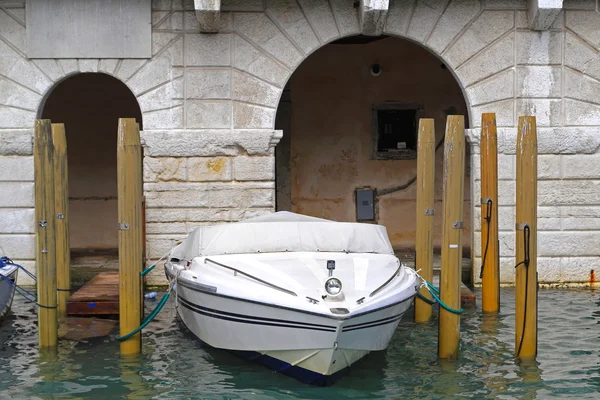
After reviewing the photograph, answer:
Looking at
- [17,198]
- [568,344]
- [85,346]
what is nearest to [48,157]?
[85,346]

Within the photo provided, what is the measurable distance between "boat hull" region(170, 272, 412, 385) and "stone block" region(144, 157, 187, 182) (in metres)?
3.86

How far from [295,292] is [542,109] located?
589 cm

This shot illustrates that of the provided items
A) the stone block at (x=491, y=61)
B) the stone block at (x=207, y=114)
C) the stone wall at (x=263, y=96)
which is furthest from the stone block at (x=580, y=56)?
the stone block at (x=207, y=114)

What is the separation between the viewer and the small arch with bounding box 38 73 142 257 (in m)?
15.6

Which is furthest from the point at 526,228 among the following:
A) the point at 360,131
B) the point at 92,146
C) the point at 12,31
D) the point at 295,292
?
the point at 92,146

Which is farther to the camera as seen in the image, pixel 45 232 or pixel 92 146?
pixel 92 146

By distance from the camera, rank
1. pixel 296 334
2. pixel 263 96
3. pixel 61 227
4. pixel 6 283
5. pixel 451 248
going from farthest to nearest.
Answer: pixel 263 96 → pixel 61 227 → pixel 6 283 → pixel 451 248 → pixel 296 334

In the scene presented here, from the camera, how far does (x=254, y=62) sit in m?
12.5

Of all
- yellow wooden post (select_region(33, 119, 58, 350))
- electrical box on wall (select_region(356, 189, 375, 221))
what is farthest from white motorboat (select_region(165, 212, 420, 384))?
electrical box on wall (select_region(356, 189, 375, 221))

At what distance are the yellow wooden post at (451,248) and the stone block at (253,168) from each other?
13.8ft

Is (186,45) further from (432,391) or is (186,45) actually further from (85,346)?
(432,391)

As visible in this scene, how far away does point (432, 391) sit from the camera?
7.93 metres

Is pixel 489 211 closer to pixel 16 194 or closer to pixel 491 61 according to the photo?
pixel 491 61

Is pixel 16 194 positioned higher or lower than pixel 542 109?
lower
